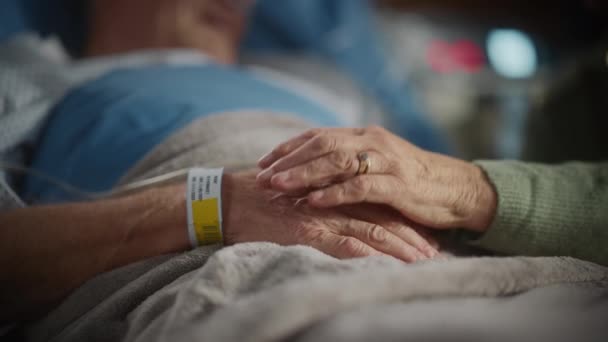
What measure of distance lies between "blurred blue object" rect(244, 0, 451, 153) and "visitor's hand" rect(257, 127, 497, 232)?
40.0 inches

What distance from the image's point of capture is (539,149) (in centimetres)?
175

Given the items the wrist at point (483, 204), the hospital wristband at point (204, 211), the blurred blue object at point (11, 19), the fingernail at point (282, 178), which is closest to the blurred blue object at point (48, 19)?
the blurred blue object at point (11, 19)

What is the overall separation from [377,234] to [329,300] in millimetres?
219

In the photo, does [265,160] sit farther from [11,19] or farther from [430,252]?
[11,19]

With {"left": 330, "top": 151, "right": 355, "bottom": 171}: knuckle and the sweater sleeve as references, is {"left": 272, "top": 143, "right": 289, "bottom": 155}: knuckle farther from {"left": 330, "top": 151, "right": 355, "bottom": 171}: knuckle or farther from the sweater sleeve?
the sweater sleeve

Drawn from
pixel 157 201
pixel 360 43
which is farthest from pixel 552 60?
pixel 157 201

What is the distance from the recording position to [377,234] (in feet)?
2.15

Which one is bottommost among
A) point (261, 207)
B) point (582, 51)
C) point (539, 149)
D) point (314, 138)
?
point (539, 149)

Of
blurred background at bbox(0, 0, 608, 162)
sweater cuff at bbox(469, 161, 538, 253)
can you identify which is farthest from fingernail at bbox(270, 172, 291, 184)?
blurred background at bbox(0, 0, 608, 162)

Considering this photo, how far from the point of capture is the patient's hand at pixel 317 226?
0.65 meters

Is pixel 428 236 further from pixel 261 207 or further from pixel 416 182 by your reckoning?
pixel 261 207

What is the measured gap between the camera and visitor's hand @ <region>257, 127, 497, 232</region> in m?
0.64

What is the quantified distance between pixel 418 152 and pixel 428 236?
14 centimetres

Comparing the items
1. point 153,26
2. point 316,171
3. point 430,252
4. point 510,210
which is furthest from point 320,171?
point 153,26
